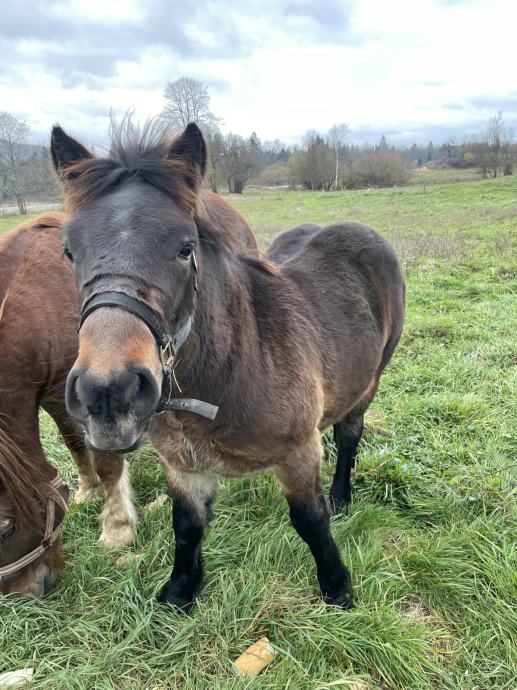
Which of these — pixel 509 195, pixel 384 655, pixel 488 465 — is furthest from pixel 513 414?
pixel 509 195

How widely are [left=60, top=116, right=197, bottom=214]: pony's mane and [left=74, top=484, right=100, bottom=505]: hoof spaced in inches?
98.8

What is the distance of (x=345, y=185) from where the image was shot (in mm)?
A: 47906

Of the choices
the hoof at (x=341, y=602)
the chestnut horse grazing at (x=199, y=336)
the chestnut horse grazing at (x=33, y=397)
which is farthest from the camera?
the hoof at (x=341, y=602)

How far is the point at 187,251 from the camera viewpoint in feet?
5.85

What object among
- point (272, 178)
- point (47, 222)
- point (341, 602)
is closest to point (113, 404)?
point (341, 602)

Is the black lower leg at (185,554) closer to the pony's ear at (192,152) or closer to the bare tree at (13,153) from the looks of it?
the pony's ear at (192,152)

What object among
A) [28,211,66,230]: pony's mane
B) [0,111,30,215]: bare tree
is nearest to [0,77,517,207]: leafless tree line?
[0,111,30,215]: bare tree

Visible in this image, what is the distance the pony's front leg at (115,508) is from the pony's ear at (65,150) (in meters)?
1.93

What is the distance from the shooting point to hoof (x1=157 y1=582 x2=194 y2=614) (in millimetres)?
2697

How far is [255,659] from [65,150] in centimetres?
257

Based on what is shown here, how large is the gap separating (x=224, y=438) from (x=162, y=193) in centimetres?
113

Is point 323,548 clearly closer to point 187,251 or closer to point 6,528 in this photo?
point 6,528

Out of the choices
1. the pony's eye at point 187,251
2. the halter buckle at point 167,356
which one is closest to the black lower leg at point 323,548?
the halter buckle at point 167,356

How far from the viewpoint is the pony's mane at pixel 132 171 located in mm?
1846
